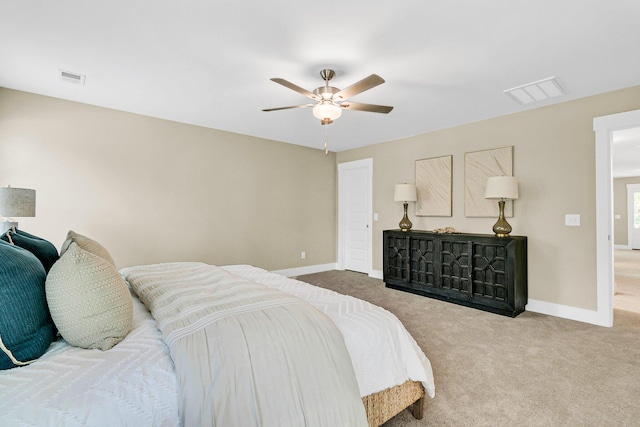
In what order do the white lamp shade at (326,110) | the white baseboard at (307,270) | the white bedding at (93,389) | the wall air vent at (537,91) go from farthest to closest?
the white baseboard at (307,270) < the wall air vent at (537,91) < the white lamp shade at (326,110) < the white bedding at (93,389)

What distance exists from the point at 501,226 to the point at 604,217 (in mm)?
943

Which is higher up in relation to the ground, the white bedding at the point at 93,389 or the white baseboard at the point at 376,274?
the white bedding at the point at 93,389

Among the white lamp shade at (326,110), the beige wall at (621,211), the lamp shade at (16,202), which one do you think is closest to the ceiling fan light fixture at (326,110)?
the white lamp shade at (326,110)

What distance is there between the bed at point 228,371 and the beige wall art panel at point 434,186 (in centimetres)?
330

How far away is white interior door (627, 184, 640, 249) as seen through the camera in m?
9.39

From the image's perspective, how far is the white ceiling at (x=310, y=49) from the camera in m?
1.97

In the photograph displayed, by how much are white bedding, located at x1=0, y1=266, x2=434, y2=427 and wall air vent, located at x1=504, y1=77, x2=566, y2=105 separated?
3.07m

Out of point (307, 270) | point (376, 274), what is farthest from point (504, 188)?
point (307, 270)

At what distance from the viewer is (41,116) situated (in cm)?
335

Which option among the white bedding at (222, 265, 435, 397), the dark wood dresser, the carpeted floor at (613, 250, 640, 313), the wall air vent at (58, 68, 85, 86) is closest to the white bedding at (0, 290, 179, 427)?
the white bedding at (222, 265, 435, 397)

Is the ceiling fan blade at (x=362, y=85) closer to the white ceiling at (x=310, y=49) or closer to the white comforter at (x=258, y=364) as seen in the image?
the white ceiling at (x=310, y=49)

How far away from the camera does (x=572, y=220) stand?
11.2ft

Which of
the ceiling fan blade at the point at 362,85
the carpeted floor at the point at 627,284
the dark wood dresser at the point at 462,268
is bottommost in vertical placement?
the carpeted floor at the point at 627,284

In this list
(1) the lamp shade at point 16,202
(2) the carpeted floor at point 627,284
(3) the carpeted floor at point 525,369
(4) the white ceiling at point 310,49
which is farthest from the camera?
(2) the carpeted floor at point 627,284
